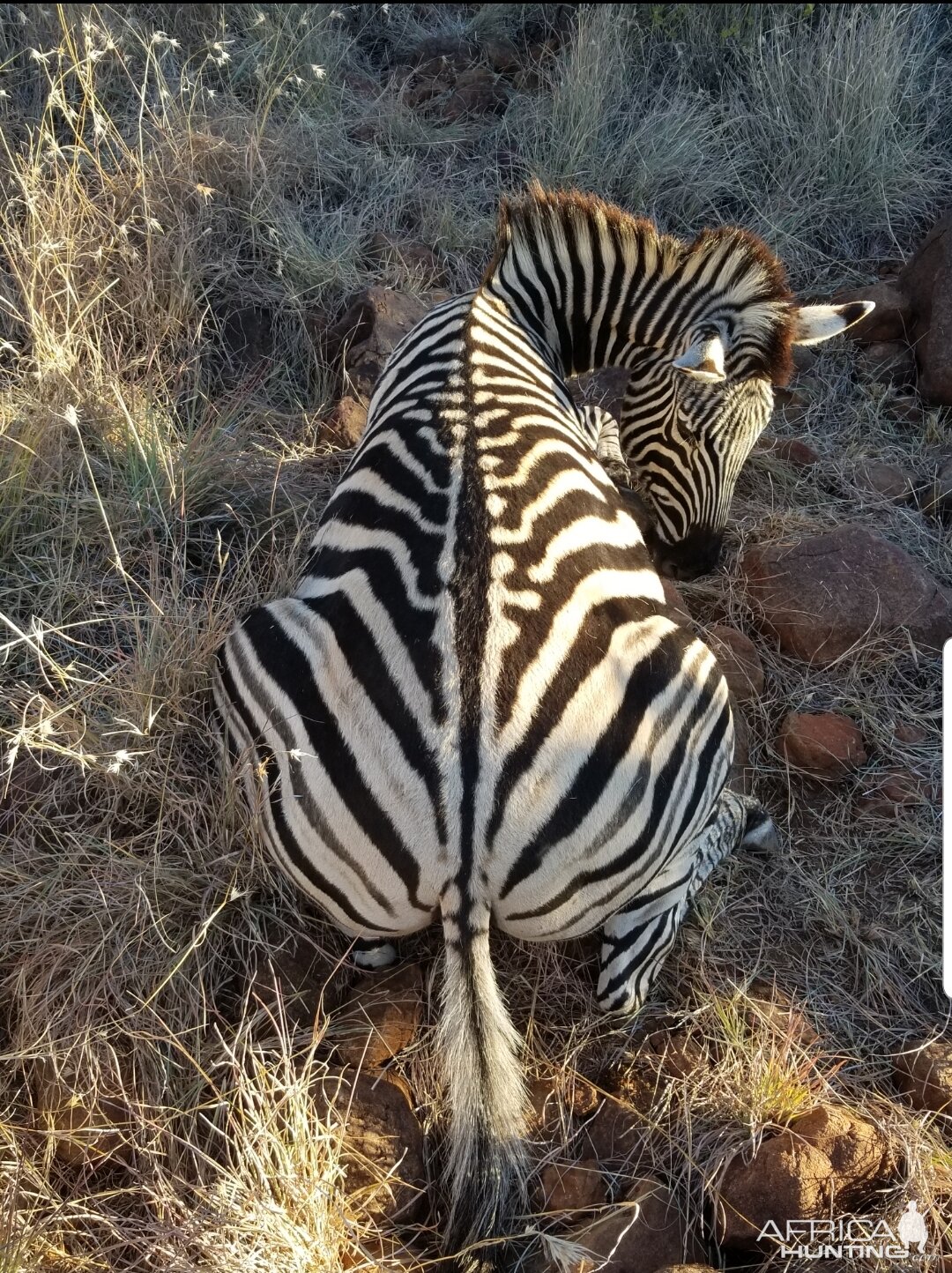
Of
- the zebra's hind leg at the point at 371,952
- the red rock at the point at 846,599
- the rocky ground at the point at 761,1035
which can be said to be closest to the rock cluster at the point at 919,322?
the rocky ground at the point at 761,1035

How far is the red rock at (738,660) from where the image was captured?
3283 mm

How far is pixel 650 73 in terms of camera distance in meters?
5.93

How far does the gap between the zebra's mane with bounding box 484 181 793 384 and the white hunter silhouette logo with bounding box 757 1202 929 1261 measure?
96.1 inches

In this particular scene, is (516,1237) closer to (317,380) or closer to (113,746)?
(113,746)

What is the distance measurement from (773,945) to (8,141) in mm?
4796

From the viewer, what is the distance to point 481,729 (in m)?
2.08

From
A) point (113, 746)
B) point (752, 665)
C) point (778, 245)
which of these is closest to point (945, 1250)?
point (752, 665)

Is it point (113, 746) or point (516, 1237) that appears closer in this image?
point (516, 1237)

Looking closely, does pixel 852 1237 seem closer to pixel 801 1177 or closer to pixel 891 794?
pixel 801 1177

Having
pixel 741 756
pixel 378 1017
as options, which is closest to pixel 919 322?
pixel 741 756

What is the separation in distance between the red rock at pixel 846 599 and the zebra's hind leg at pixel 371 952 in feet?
6.05

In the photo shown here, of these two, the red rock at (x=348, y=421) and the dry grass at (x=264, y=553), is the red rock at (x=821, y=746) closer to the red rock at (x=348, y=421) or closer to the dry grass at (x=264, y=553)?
the dry grass at (x=264, y=553)

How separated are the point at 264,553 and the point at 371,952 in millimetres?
1468

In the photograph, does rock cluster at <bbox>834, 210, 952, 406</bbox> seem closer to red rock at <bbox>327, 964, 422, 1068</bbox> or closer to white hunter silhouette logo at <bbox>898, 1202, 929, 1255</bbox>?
white hunter silhouette logo at <bbox>898, 1202, 929, 1255</bbox>
